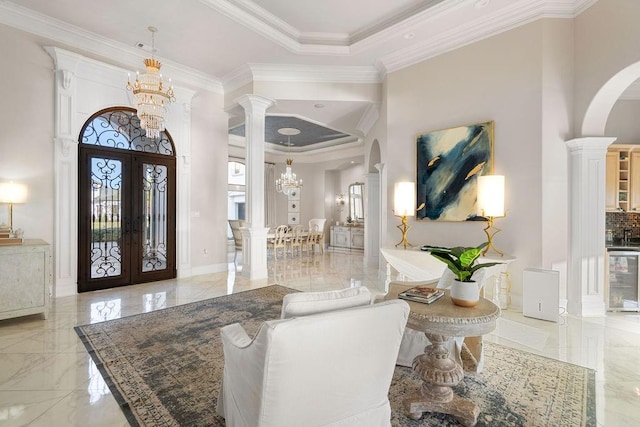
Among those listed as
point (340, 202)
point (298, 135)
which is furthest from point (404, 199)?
point (340, 202)

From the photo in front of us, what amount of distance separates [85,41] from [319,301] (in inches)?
228

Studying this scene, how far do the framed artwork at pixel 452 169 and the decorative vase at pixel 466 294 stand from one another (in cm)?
262

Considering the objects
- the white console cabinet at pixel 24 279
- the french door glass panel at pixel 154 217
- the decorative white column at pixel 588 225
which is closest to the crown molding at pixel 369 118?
the decorative white column at pixel 588 225

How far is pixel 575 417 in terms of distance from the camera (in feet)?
6.38

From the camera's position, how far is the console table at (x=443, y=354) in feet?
5.78

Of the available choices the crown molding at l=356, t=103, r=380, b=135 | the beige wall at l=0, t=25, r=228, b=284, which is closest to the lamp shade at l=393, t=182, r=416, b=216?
the crown molding at l=356, t=103, r=380, b=135

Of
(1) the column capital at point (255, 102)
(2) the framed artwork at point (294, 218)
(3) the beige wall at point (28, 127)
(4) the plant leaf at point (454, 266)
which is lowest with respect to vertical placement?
(4) the plant leaf at point (454, 266)

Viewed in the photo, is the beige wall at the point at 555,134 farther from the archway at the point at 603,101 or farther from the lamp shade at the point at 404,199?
the lamp shade at the point at 404,199

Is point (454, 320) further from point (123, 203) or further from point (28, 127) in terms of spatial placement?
point (28, 127)

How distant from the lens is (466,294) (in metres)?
1.95

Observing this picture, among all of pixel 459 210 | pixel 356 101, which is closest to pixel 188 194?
pixel 356 101

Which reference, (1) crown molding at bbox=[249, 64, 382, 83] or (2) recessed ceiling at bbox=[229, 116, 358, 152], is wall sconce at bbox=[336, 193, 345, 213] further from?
(1) crown molding at bbox=[249, 64, 382, 83]

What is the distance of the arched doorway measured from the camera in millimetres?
4930

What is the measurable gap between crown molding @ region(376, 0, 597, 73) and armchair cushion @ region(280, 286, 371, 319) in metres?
4.32
